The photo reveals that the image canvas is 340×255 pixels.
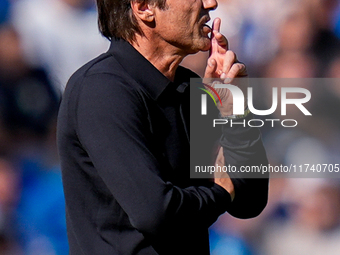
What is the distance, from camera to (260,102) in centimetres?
280

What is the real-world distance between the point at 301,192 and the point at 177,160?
1.60m

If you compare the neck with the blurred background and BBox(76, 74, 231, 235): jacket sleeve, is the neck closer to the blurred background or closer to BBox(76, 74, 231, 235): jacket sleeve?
BBox(76, 74, 231, 235): jacket sleeve

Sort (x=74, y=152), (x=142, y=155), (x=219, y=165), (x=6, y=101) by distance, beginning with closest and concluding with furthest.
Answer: (x=142, y=155)
(x=74, y=152)
(x=219, y=165)
(x=6, y=101)

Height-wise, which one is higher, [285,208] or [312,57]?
[312,57]

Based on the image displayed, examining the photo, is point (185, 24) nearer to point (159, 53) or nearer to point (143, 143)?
point (159, 53)

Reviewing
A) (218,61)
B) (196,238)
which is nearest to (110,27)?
(218,61)

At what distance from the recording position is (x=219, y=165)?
1.60 meters

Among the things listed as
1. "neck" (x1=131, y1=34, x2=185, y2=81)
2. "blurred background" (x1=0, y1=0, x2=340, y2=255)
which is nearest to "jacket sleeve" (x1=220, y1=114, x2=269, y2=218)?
"neck" (x1=131, y1=34, x2=185, y2=81)

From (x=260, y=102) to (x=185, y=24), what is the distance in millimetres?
1368

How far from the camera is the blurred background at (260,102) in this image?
8.90 ft

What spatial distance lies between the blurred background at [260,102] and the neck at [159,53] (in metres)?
1.18

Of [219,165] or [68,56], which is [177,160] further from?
[68,56]

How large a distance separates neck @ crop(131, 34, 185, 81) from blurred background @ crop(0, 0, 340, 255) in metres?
1.18
